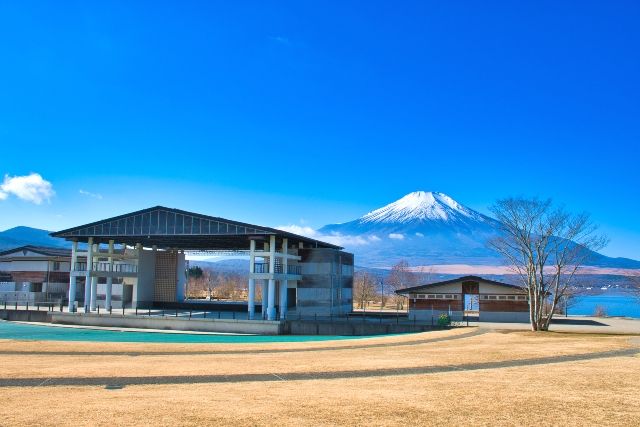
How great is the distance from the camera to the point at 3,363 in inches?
834

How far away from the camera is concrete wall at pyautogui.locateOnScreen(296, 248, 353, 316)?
5497 cm

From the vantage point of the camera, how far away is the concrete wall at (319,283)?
54969 millimetres

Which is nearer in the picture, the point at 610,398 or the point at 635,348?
the point at 610,398

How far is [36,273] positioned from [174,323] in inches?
1295

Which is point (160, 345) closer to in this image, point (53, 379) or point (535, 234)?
point (53, 379)

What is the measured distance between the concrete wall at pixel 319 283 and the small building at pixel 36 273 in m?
35.0

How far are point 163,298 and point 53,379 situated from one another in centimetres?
5124

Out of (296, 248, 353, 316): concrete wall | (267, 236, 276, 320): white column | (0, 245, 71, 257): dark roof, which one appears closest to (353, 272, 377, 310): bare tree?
(296, 248, 353, 316): concrete wall

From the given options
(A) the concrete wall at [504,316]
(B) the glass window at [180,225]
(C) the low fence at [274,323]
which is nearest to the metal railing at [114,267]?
(C) the low fence at [274,323]

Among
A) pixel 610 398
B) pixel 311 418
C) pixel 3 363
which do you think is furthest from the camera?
pixel 3 363

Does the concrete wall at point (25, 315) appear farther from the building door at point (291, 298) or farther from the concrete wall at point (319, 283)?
the concrete wall at point (319, 283)

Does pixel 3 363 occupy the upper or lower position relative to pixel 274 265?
lower

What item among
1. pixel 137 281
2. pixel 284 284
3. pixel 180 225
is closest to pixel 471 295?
pixel 284 284

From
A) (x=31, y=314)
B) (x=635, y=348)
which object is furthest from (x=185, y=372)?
(x=31, y=314)
